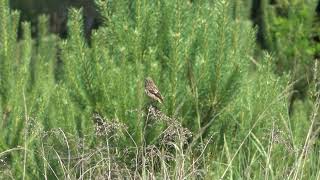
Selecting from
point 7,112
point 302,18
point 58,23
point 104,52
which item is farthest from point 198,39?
point 58,23

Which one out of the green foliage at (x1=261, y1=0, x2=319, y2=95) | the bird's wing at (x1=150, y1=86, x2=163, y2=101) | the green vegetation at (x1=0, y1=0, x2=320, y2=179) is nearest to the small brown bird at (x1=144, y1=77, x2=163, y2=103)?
the bird's wing at (x1=150, y1=86, x2=163, y2=101)

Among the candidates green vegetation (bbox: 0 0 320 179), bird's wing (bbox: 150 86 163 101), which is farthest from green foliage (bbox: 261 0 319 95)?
bird's wing (bbox: 150 86 163 101)

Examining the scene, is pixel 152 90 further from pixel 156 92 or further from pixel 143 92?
pixel 143 92

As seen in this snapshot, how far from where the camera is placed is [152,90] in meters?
3.53

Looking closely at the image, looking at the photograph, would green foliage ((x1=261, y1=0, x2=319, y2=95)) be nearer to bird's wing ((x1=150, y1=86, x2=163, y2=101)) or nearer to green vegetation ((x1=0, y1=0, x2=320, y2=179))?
green vegetation ((x1=0, y1=0, x2=320, y2=179))

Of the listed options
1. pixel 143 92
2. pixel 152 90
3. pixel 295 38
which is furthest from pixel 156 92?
pixel 295 38

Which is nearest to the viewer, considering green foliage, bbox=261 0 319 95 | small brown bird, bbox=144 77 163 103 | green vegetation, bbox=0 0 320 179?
small brown bird, bbox=144 77 163 103

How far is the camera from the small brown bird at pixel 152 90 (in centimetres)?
349

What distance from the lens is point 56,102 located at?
3.91 metres

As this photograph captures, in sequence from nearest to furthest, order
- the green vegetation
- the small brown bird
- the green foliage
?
the small brown bird
the green vegetation
the green foliage

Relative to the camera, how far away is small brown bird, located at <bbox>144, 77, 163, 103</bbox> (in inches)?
137

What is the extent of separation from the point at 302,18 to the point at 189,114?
2291mm

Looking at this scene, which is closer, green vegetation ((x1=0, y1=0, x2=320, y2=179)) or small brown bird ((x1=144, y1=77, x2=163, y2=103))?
small brown bird ((x1=144, y1=77, x2=163, y2=103))

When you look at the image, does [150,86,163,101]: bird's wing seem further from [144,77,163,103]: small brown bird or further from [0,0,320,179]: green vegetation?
[0,0,320,179]: green vegetation
